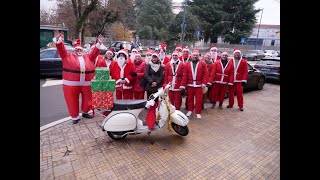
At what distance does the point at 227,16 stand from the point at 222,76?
33262 millimetres

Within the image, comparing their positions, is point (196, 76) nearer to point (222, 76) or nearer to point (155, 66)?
point (155, 66)

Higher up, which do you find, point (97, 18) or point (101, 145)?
point (97, 18)

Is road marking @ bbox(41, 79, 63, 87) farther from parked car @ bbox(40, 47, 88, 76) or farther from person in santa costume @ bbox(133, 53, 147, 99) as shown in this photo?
person in santa costume @ bbox(133, 53, 147, 99)

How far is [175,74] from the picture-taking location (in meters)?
6.24

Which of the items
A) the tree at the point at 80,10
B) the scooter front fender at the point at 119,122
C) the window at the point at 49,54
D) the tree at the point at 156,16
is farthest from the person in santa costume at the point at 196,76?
the tree at the point at 156,16

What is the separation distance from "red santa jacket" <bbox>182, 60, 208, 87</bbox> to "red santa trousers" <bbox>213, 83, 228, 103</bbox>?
1.30 meters

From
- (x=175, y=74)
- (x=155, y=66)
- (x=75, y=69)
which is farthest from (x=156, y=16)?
(x=75, y=69)

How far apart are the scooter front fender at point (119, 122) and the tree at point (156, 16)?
3699 cm
